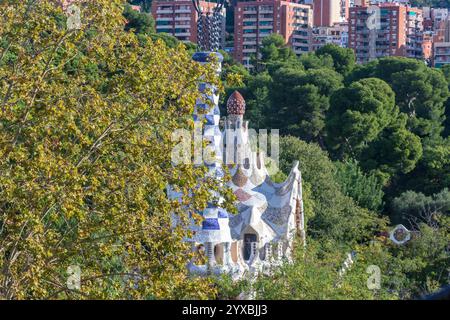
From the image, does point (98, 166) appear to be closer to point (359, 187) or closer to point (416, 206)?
point (416, 206)

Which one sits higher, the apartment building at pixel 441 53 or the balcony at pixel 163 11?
the balcony at pixel 163 11

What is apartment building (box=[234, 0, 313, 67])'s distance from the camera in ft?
342

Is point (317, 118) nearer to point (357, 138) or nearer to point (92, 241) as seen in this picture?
point (357, 138)

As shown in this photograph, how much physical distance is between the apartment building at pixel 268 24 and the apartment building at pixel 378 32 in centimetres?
498

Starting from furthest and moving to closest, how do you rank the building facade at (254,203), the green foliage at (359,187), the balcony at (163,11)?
the balcony at (163,11) → the green foliage at (359,187) → the building facade at (254,203)

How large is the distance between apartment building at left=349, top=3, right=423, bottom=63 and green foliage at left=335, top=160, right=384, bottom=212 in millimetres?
55775

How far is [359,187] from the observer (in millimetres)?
46438

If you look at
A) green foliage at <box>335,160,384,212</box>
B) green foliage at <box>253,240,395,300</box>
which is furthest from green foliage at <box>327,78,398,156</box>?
green foliage at <box>253,240,395,300</box>

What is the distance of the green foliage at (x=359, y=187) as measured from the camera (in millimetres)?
46219

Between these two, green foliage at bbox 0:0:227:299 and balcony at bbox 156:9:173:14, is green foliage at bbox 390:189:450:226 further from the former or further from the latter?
balcony at bbox 156:9:173:14

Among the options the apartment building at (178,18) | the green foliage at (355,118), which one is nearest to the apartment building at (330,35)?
the apartment building at (178,18)

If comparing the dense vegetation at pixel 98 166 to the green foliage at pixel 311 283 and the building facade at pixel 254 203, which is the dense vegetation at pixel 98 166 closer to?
the green foliage at pixel 311 283

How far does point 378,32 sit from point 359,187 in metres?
59.6
